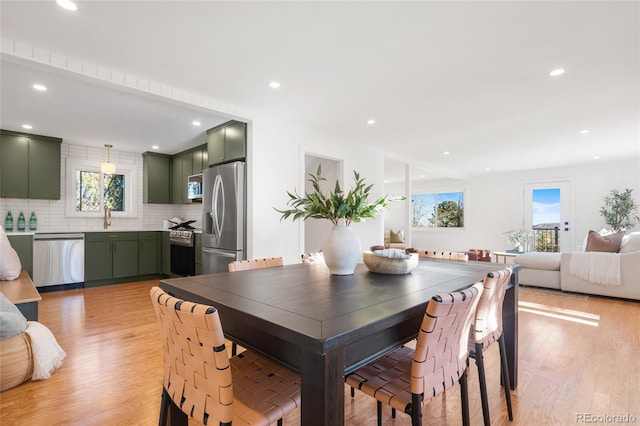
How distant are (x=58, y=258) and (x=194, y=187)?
216 cm

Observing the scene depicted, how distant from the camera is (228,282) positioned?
1.53 metres

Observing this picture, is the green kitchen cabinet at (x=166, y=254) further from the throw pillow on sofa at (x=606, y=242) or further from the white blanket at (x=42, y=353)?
the throw pillow on sofa at (x=606, y=242)

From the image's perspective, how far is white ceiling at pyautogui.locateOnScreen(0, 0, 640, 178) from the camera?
6.43 feet

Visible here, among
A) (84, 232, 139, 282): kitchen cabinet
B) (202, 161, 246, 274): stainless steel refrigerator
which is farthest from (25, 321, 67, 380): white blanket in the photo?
(84, 232, 139, 282): kitchen cabinet

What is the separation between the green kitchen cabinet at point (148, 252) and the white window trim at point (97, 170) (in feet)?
2.22

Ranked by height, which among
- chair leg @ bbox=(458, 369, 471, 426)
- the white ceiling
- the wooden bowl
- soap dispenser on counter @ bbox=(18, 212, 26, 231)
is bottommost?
chair leg @ bbox=(458, 369, 471, 426)

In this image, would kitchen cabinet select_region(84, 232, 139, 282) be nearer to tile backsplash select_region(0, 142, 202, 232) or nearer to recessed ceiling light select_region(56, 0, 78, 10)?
tile backsplash select_region(0, 142, 202, 232)

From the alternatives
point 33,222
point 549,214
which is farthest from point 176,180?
point 549,214

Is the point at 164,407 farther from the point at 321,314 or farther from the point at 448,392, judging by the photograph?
the point at 448,392

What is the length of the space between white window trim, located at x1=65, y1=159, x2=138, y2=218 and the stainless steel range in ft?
3.63

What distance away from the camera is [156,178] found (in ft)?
19.1

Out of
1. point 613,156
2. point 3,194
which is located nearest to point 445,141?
point 613,156

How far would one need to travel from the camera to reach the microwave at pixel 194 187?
5105 mm

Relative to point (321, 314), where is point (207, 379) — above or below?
below
